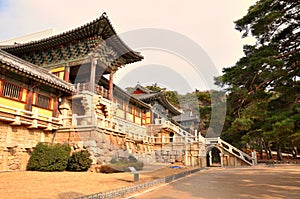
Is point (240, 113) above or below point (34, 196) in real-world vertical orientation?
above

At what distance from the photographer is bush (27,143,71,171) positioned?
1062 cm

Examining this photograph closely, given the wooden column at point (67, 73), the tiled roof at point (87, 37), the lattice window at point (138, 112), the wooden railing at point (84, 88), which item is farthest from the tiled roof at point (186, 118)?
the wooden column at point (67, 73)

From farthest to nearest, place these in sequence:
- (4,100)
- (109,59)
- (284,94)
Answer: (109,59) → (4,100) → (284,94)

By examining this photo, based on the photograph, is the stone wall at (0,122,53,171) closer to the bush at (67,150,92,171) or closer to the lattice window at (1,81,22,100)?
the lattice window at (1,81,22,100)

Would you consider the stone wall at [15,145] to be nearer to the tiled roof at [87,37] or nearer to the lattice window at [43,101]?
the lattice window at [43,101]

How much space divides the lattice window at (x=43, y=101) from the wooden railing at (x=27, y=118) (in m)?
1.23

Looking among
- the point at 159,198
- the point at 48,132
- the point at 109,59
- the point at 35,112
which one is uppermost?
the point at 109,59

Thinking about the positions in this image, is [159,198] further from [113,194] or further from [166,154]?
[166,154]

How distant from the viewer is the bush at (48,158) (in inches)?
418

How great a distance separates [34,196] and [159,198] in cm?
314

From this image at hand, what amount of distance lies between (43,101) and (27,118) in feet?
7.77

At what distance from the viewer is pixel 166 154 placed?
65.0 ft

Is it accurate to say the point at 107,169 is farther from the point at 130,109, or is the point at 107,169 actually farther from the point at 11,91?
the point at 130,109

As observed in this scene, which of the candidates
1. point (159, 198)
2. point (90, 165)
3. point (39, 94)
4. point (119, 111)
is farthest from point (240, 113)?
point (119, 111)
